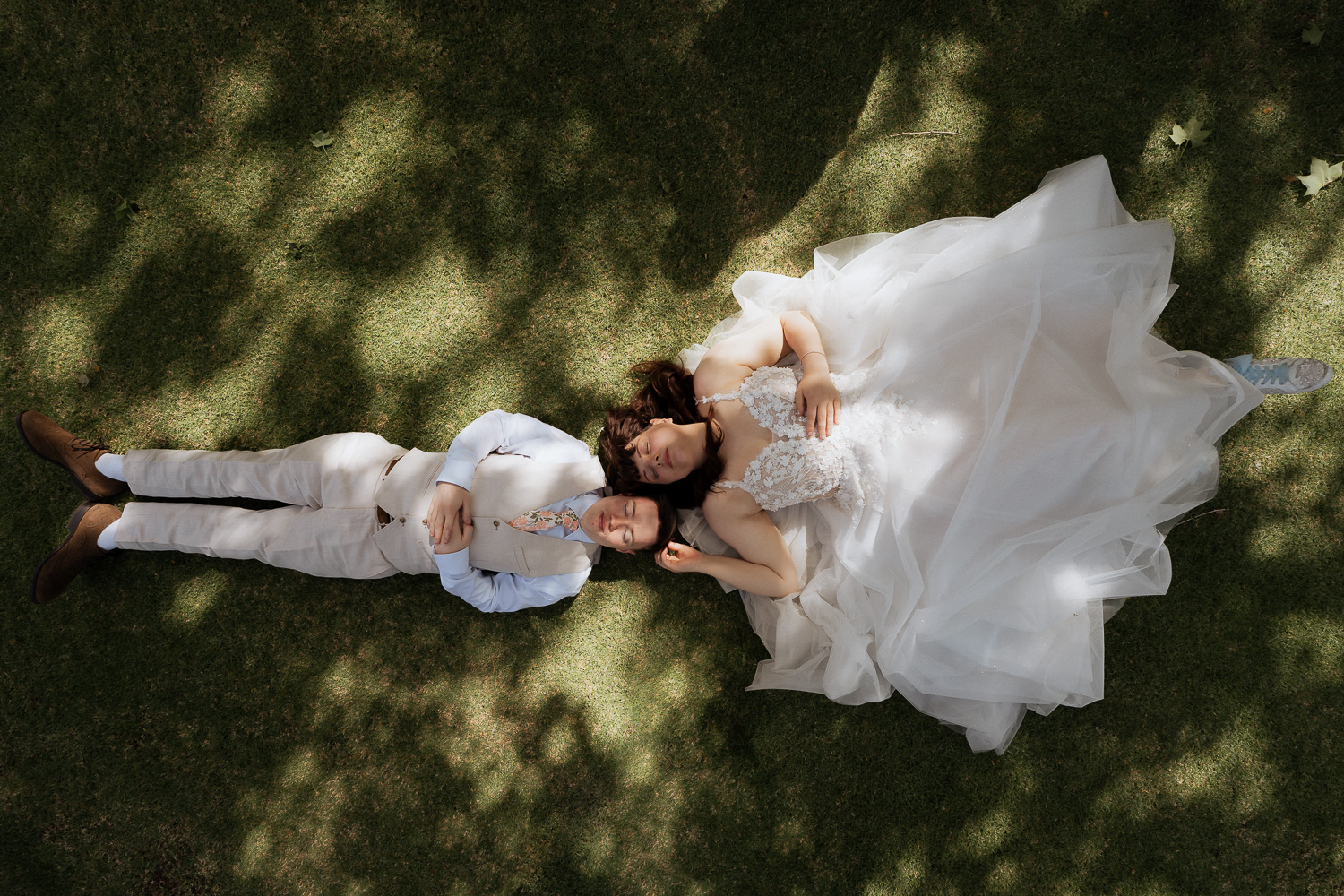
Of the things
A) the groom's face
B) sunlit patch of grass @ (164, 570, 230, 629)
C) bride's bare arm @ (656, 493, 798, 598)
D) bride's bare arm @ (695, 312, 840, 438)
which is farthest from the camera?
sunlit patch of grass @ (164, 570, 230, 629)

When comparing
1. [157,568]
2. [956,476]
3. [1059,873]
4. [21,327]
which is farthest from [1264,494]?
[21,327]

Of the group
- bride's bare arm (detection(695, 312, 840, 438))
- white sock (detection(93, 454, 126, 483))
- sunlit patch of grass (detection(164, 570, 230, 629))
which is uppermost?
bride's bare arm (detection(695, 312, 840, 438))

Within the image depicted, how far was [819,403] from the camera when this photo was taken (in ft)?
12.0

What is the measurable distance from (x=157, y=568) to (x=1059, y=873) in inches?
226

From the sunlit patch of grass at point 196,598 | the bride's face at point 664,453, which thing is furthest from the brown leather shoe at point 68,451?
the bride's face at point 664,453

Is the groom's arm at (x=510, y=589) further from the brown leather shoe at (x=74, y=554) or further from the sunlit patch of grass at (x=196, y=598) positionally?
the brown leather shoe at (x=74, y=554)

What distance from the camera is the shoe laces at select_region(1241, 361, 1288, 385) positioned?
387 cm

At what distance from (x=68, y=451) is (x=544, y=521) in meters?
2.78

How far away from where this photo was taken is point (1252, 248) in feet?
13.6

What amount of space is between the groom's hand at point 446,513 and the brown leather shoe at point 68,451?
204cm

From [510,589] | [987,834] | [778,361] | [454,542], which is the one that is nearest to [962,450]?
[778,361]

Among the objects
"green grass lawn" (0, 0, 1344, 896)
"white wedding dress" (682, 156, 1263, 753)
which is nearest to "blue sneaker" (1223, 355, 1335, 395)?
"green grass lawn" (0, 0, 1344, 896)

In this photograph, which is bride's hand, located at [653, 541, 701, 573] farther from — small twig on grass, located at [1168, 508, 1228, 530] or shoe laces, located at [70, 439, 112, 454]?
shoe laces, located at [70, 439, 112, 454]

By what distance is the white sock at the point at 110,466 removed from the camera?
13.2 ft
